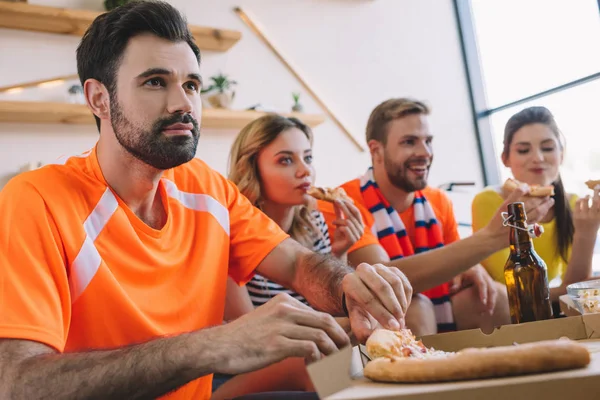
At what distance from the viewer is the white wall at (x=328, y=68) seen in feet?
10.3

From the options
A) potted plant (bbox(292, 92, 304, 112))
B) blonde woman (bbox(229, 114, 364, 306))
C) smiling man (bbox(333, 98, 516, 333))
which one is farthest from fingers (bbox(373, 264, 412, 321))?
potted plant (bbox(292, 92, 304, 112))

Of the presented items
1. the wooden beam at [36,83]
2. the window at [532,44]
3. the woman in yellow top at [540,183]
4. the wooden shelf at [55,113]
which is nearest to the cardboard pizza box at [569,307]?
the woman in yellow top at [540,183]

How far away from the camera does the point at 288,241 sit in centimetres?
151

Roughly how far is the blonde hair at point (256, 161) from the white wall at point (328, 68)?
1.29 m

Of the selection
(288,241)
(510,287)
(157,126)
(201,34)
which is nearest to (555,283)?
(510,287)

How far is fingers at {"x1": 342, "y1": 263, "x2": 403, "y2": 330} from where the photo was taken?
0.97 meters

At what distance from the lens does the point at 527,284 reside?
4.02 feet

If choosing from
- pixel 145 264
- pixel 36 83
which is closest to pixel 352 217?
pixel 145 264

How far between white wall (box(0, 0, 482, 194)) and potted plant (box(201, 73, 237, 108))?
139 mm

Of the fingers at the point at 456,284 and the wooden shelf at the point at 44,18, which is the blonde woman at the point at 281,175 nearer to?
the fingers at the point at 456,284

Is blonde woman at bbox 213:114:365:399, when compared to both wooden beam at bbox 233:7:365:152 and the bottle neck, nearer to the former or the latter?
the bottle neck

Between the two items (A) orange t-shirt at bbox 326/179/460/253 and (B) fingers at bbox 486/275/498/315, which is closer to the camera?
(B) fingers at bbox 486/275/498/315

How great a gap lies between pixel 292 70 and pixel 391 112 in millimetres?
1623

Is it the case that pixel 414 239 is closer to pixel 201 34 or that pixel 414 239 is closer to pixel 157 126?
pixel 157 126
